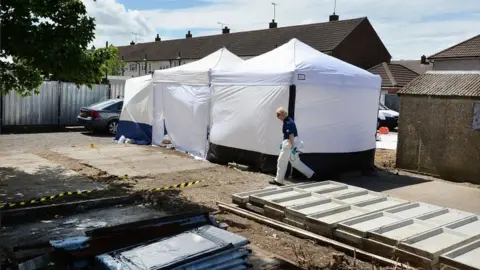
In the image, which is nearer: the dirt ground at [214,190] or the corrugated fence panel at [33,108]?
the dirt ground at [214,190]

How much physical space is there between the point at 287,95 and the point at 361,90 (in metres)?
2.30

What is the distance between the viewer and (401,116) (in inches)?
457

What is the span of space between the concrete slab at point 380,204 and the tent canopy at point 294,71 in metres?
3.42

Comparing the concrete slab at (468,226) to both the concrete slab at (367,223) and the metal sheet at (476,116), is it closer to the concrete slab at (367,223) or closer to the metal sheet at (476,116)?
the concrete slab at (367,223)

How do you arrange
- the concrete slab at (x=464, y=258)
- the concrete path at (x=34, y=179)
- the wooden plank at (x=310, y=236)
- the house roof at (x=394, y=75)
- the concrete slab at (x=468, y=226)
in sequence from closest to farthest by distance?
the concrete slab at (x=464, y=258) < the wooden plank at (x=310, y=236) < the concrete slab at (x=468, y=226) < the concrete path at (x=34, y=179) < the house roof at (x=394, y=75)

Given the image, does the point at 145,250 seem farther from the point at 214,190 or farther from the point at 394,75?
the point at 394,75

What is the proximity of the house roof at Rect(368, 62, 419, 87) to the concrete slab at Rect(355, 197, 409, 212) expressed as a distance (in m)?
26.3

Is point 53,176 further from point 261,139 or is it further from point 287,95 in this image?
point 287,95

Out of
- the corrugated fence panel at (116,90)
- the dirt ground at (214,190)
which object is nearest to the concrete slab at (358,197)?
the dirt ground at (214,190)

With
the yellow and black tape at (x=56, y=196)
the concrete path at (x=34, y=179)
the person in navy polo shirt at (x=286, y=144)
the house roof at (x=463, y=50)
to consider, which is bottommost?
the concrete path at (x=34, y=179)

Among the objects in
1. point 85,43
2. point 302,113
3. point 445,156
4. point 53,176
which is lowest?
point 53,176

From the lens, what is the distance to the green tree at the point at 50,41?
6.89 m

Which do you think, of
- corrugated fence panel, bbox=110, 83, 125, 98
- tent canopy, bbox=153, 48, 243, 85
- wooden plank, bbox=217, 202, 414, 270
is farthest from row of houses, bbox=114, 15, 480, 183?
corrugated fence panel, bbox=110, 83, 125, 98

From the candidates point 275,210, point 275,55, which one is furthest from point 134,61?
point 275,210
